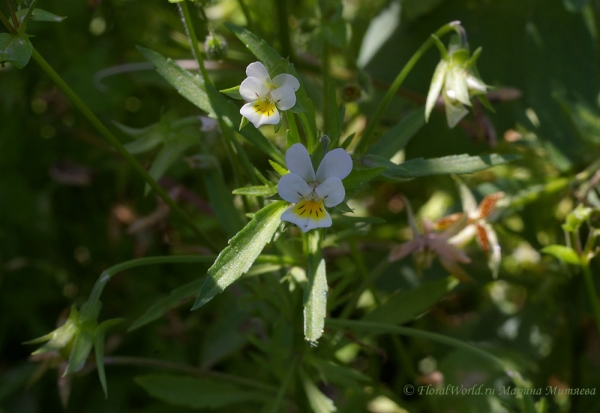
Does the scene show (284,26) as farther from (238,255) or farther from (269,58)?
(238,255)

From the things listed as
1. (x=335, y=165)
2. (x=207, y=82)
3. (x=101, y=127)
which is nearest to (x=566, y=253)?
(x=335, y=165)

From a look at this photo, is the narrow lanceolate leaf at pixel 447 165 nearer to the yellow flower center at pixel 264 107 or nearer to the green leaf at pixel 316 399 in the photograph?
the yellow flower center at pixel 264 107

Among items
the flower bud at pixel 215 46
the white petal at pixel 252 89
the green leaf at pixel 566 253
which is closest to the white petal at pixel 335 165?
the white petal at pixel 252 89

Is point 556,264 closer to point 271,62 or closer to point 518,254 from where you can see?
point 518,254

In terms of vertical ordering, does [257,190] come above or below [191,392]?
above

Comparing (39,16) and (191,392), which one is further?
(191,392)

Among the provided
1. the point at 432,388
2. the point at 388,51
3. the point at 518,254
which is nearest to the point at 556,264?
the point at 518,254

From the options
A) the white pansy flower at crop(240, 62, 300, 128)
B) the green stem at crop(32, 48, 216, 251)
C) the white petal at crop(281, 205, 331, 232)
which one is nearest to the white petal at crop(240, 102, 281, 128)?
the white pansy flower at crop(240, 62, 300, 128)
